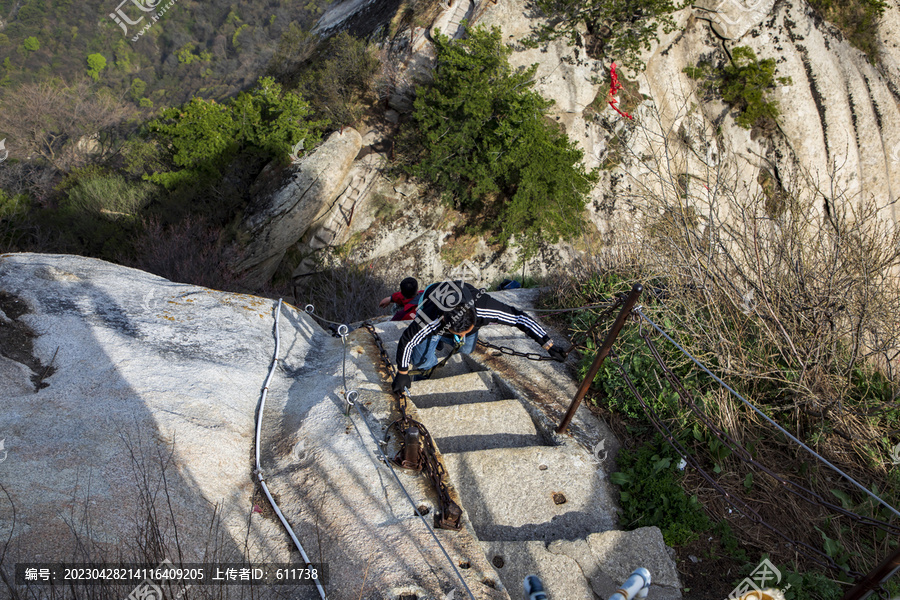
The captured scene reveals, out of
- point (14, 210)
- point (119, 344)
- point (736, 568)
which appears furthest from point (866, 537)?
point (14, 210)

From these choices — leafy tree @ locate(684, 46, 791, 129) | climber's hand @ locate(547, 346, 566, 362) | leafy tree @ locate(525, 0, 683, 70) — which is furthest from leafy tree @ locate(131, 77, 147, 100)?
climber's hand @ locate(547, 346, 566, 362)

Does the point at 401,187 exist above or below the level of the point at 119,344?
above

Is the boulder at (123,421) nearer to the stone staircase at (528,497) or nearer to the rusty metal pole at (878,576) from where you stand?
the stone staircase at (528,497)

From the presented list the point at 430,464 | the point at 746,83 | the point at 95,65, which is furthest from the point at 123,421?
the point at 95,65

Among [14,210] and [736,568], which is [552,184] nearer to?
[736,568]

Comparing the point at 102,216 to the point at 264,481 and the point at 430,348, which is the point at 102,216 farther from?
the point at 264,481

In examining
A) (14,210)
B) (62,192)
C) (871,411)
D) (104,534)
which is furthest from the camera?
(62,192)

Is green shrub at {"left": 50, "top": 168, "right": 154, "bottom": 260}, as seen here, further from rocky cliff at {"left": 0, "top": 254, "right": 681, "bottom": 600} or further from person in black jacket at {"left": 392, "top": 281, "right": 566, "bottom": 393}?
person in black jacket at {"left": 392, "top": 281, "right": 566, "bottom": 393}
